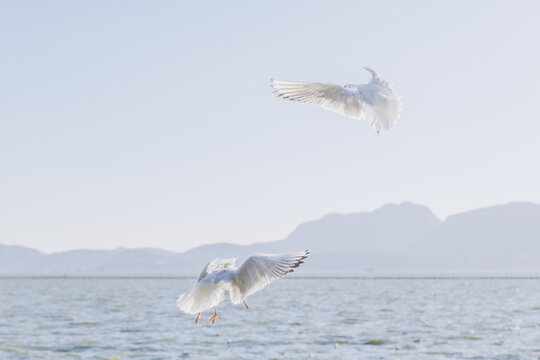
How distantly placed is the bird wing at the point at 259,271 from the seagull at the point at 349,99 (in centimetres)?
215

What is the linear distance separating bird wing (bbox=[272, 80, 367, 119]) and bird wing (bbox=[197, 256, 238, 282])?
86.3 inches

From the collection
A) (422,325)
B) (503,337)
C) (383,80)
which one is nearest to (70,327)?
(422,325)

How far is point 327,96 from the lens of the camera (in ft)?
29.1

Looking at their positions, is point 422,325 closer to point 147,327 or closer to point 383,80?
point 147,327

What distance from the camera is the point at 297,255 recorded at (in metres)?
7.06

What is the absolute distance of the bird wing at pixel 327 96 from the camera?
8.53 meters

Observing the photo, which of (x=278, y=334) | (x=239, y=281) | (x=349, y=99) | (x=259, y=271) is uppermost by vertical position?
(x=349, y=99)

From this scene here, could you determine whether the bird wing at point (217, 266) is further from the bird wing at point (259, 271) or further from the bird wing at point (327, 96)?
the bird wing at point (327, 96)

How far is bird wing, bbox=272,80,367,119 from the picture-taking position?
8531 mm

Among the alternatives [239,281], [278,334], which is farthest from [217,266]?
[278,334]

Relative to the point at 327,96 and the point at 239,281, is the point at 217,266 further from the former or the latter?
the point at 327,96

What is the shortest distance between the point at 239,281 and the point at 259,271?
264 mm

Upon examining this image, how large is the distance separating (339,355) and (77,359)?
2110 cm

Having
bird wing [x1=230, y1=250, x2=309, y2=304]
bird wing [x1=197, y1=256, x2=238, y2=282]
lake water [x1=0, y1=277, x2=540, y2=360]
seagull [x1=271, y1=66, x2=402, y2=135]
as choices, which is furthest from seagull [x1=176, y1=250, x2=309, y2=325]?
lake water [x1=0, y1=277, x2=540, y2=360]
